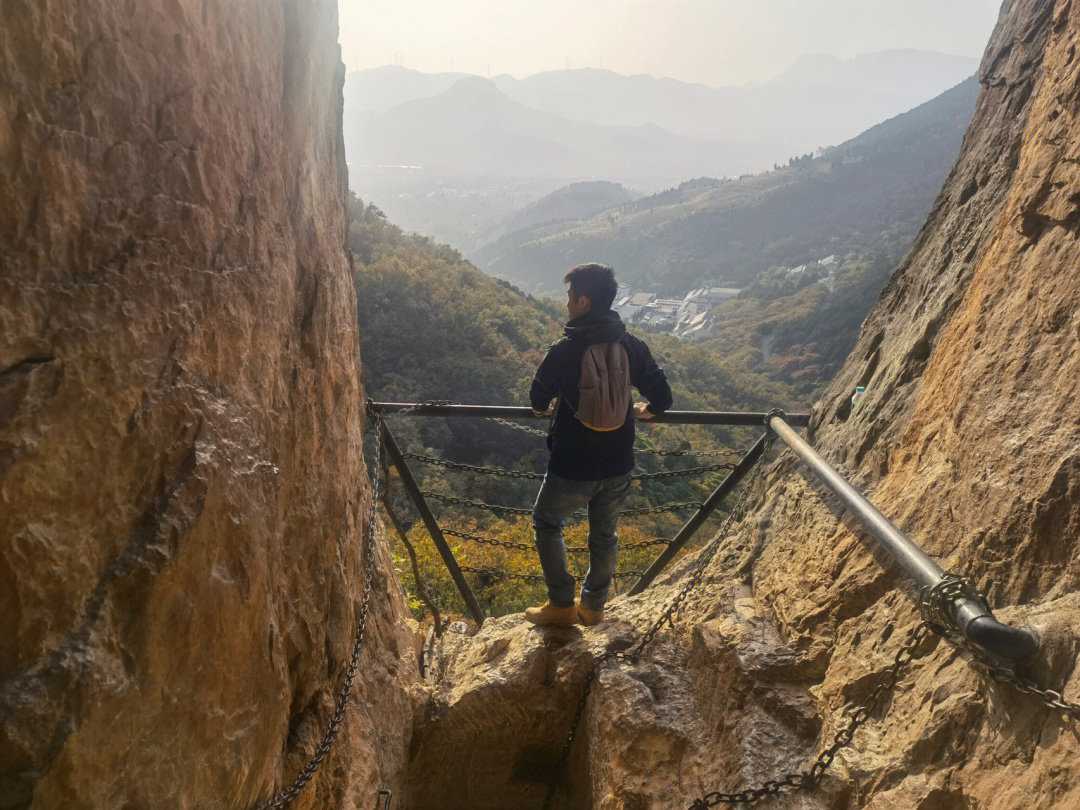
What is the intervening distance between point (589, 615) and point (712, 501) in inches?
34.5

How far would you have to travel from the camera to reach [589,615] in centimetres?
339

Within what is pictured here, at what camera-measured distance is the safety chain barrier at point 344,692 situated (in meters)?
1.82

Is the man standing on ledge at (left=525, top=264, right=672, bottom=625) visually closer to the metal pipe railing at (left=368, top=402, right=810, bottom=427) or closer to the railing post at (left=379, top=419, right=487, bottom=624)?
the metal pipe railing at (left=368, top=402, right=810, bottom=427)

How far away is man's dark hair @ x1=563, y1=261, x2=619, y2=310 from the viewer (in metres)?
2.65

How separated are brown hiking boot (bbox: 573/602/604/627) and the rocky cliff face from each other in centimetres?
14

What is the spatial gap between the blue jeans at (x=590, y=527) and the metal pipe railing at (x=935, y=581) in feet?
3.00

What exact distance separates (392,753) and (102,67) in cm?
260

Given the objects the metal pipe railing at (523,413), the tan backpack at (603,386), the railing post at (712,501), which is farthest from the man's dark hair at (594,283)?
the railing post at (712,501)

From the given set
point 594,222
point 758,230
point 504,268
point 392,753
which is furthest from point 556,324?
point 594,222

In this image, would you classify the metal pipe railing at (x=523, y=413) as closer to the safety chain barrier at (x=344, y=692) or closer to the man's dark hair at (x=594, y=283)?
the safety chain barrier at (x=344, y=692)

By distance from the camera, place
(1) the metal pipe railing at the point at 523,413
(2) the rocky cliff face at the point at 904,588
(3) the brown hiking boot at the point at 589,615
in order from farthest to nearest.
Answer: (3) the brown hiking boot at the point at 589,615 → (1) the metal pipe railing at the point at 523,413 → (2) the rocky cliff face at the point at 904,588

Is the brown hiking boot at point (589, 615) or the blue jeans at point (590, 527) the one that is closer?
the blue jeans at point (590, 527)

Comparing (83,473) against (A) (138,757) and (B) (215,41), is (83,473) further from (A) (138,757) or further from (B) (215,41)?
(B) (215,41)

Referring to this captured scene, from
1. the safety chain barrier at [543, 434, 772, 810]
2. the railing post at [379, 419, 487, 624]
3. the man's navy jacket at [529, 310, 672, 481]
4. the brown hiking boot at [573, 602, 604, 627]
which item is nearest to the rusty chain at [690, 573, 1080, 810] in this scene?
the safety chain barrier at [543, 434, 772, 810]
